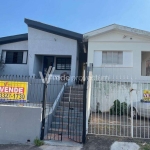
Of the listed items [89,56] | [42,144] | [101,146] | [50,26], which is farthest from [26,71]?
[101,146]

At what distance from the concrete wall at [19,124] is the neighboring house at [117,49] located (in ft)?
24.8

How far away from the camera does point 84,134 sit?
220 inches

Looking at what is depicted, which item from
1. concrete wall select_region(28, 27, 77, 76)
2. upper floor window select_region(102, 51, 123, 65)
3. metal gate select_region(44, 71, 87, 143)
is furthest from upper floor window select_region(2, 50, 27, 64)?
metal gate select_region(44, 71, 87, 143)

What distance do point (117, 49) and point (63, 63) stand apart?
215 inches

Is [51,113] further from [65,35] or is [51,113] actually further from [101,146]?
[65,35]

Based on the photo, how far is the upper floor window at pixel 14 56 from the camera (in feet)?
49.4

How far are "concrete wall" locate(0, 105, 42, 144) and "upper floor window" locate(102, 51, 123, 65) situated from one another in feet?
27.2

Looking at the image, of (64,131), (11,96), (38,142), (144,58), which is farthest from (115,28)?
(38,142)

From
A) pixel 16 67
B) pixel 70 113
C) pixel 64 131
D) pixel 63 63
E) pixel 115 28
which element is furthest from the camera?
pixel 63 63

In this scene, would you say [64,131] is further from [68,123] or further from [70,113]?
[70,113]

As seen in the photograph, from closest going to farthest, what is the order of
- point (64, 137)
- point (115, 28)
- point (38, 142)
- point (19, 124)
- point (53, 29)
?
point (38, 142)
point (19, 124)
point (64, 137)
point (115, 28)
point (53, 29)

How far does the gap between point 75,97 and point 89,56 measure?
4.44m

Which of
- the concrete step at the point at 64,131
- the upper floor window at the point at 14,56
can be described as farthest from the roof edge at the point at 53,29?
the concrete step at the point at 64,131

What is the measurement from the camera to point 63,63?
15.4m
